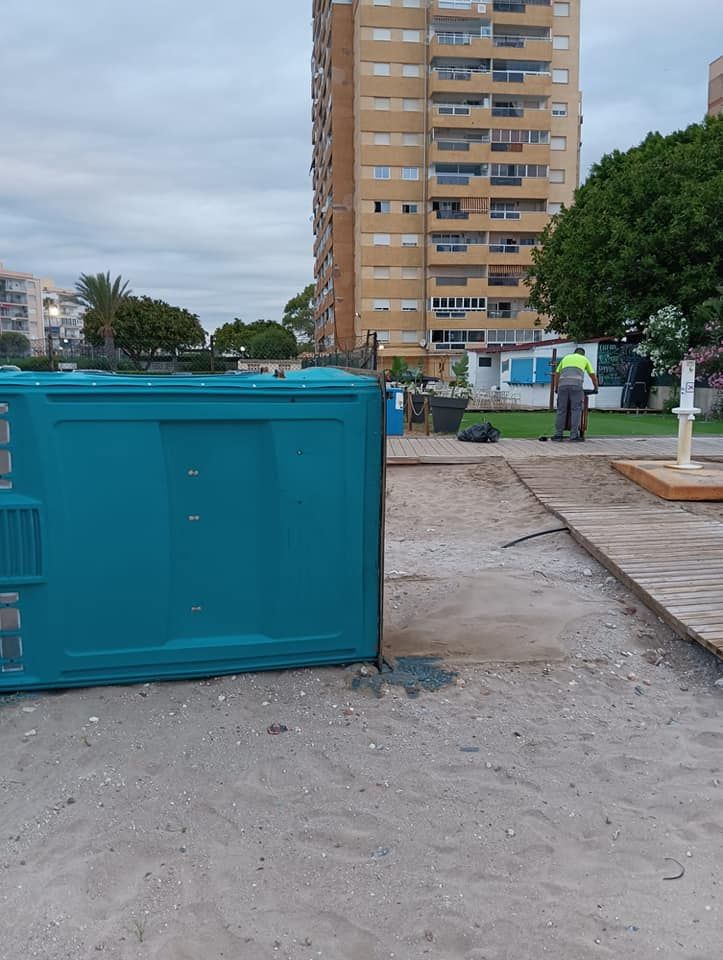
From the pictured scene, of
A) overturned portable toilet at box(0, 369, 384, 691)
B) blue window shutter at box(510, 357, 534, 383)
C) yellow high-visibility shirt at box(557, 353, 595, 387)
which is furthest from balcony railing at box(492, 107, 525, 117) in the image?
overturned portable toilet at box(0, 369, 384, 691)

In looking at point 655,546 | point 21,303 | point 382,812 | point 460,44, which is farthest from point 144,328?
point 21,303

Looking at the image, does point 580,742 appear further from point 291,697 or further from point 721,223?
point 721,223

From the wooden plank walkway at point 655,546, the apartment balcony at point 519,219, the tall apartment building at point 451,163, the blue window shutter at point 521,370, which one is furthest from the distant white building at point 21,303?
the wooden plank walkway at point 655,546

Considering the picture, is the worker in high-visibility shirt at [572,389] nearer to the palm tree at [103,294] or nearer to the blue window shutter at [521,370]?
the blue window shutter at [521,370]

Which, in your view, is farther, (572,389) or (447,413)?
(447,413)

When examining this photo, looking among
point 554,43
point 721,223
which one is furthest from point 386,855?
point 554,43

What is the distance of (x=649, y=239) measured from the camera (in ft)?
80.9

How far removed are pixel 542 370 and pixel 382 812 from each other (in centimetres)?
2798

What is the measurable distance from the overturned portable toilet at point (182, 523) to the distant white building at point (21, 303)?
12831 centimetres

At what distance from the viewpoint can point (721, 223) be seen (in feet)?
77.8

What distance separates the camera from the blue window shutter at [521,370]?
3030cm

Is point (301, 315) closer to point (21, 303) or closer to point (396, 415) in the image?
point (21, 303)

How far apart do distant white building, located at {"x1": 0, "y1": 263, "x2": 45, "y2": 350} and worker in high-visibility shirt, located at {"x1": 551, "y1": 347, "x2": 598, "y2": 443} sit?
398ft

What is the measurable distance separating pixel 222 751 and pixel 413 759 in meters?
0.82
